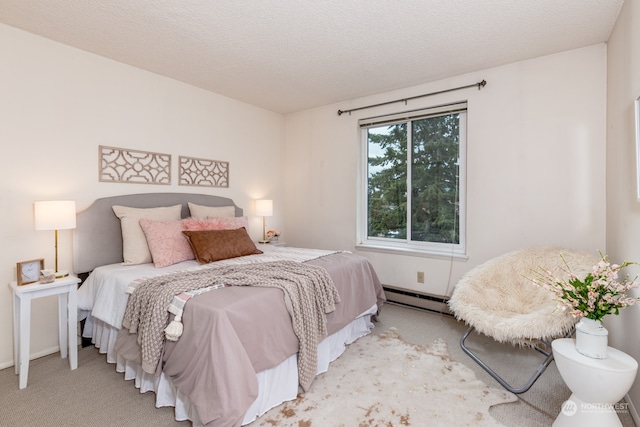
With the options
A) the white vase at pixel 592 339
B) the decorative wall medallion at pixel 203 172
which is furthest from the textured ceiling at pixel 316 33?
the white vase at pixel 592 339

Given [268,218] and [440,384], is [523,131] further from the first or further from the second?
[268,218]

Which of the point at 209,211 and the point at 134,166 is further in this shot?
the point at 209,211

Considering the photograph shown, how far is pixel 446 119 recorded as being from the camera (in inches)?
134

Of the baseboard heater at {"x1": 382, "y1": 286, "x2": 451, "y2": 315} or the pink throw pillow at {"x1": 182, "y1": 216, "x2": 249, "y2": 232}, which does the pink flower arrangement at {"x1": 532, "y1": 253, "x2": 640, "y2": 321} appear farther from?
the pink throw pillow at {"x1": 182, "y1": 216, "x2": 249, "y2": 232}

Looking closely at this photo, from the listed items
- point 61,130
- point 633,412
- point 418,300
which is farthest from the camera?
point 418,300

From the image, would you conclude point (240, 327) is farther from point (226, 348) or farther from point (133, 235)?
point (133, 235)

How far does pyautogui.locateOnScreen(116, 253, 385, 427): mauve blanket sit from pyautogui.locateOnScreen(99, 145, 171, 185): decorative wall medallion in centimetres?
157

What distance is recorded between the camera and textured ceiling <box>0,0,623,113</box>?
6.94 feet

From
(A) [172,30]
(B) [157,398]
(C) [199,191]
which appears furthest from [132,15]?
(B) [157,398]

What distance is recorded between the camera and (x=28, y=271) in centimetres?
223

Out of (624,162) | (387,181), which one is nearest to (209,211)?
(387,181)

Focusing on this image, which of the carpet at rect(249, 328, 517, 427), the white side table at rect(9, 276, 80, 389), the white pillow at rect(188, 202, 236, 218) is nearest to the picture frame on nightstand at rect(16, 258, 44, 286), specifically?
the white side table at rect(9, 276, 80, 389)

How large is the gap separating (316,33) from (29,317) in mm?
2814

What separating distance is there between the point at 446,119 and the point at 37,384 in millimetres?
4100
